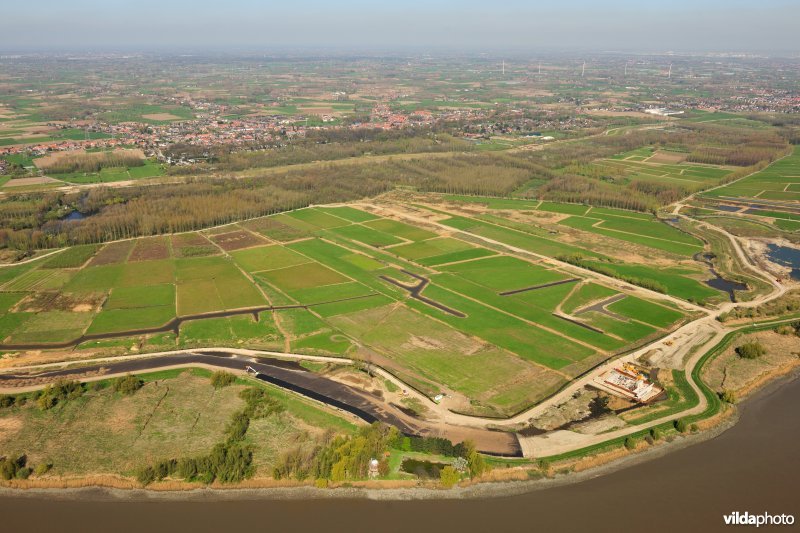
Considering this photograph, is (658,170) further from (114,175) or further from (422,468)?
(114,175)

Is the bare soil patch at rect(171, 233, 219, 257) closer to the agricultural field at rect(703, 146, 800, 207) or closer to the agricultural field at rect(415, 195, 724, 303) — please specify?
the agricultural field at rect(415, 195, 724, 303)

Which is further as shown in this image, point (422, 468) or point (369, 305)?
point (369, 305)

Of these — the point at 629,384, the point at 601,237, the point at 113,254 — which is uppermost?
the point at 601,237

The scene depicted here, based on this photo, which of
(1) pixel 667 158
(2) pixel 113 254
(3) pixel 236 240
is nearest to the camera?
(2) pixel 113 254

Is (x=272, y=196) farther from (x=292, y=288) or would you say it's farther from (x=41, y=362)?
(x=41, y=362)

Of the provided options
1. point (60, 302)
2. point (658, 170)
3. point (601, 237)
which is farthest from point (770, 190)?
point (60, 302)

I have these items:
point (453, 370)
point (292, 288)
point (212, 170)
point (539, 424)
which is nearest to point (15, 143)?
point (212, 170)
